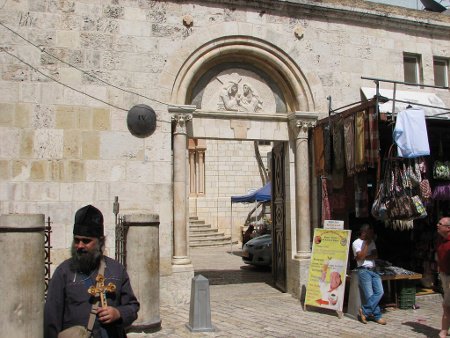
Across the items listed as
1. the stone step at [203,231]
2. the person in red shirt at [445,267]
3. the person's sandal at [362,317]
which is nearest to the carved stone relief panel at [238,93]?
the person's sandal at [362,317]

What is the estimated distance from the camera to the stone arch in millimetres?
9570

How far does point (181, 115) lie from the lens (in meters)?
9.46

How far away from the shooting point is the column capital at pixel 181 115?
943 centimetres

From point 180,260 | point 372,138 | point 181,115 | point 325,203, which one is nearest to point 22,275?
point 180,260

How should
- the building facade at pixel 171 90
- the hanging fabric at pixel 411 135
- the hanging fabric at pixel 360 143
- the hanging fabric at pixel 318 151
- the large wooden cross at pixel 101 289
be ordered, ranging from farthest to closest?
the hanging fabric at pixel 318 151
the building facade at pixel 171 90
the hanging fabric at pixel 360 143
the hanging fabric at pixel 411 135
the large wooden cross at pixel 101 289

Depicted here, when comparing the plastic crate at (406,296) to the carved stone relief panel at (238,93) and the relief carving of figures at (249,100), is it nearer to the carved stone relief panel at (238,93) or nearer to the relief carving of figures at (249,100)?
the carved stone relief panel at (238,93)

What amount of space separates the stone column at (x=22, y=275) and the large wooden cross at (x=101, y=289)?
8.23 feet

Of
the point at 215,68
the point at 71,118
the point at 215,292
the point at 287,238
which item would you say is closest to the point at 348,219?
the point at 287,238

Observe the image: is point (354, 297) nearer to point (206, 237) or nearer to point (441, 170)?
point (441, 170)

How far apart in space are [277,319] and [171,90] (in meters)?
4.68

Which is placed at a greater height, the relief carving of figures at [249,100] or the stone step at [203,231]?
the relief carving of figures at [249,100]

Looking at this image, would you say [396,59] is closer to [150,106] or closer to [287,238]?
[287,238]

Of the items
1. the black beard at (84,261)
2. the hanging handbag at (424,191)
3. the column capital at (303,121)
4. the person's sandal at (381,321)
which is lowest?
the person's sandal at (381,321)

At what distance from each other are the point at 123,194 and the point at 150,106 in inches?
69.0
